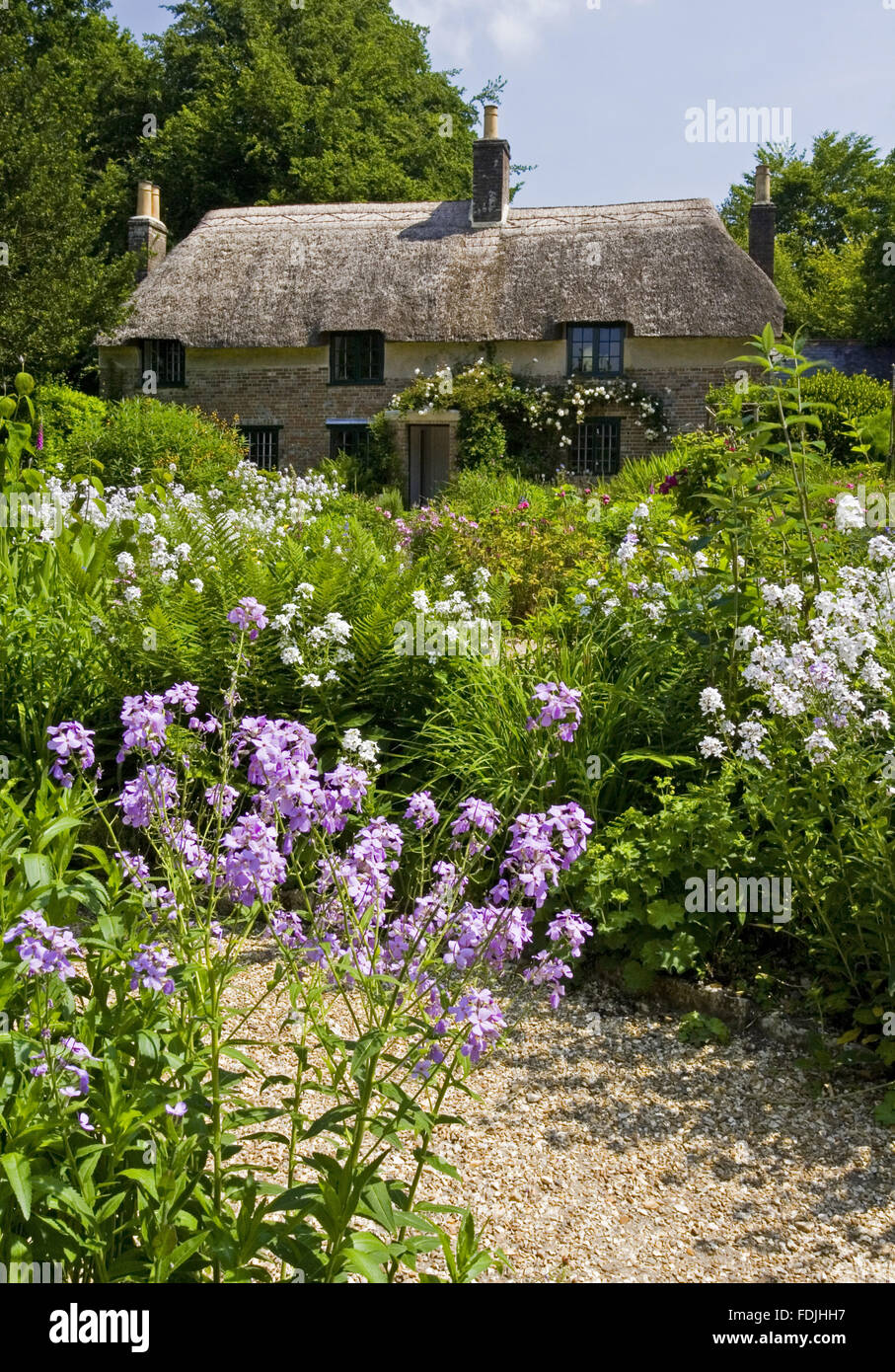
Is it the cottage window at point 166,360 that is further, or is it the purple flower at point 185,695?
the cottage window at point 166,360

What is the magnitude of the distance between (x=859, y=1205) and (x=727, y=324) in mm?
20695

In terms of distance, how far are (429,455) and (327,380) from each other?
2988mm

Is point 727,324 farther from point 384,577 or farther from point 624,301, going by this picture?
point 384,577

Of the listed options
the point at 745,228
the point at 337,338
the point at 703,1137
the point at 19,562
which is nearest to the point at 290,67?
the point at 337,338

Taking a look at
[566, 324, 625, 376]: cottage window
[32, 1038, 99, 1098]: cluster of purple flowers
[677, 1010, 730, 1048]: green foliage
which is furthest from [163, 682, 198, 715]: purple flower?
[566, 324, 625, 376]: cottage window

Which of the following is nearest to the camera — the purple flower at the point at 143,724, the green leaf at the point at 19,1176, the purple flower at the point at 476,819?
the green leaf at the point at 19,1176

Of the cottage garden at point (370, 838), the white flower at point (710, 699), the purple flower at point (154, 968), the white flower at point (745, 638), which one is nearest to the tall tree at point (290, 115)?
the cottage garden at point (370, 838)

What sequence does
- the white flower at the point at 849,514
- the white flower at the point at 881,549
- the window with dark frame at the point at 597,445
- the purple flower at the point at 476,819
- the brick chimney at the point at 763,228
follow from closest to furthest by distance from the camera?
the purple flower at the point at 476,819
the white flower at the point at 881,549
the white flower at the point at 849,514
the window with dark frame at the point at 597,445
the brick chimney at the point at 763,228

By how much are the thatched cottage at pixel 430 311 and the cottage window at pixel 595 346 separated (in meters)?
0.03

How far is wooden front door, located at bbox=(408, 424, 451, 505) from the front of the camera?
25.0 metres

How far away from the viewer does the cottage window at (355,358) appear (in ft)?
77.0

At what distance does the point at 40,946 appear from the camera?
205cm

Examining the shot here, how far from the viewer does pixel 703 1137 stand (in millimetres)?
3301

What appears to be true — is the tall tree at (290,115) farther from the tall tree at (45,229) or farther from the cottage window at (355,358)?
the cottage window at (355,358)
